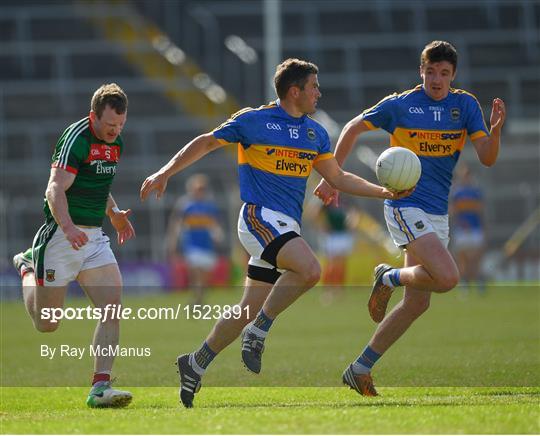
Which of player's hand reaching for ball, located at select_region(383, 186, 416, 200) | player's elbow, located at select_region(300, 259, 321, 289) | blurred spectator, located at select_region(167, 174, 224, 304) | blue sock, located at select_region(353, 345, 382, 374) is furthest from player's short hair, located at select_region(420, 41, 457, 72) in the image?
blurred spectator, located at select_region(167, 174, 224, 304)

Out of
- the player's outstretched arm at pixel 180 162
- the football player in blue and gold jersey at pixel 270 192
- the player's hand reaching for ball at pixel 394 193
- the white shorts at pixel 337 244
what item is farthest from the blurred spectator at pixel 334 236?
the player's outstretched arm at pixel 180 162

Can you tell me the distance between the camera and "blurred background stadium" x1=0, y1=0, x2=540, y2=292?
90.1 feet

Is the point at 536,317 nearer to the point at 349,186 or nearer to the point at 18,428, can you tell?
the point at 349,186

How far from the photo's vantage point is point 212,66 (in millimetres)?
32562

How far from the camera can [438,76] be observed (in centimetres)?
902

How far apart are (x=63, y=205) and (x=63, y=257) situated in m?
0.69

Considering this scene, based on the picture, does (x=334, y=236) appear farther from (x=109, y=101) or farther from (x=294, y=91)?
(x=109, y=101)

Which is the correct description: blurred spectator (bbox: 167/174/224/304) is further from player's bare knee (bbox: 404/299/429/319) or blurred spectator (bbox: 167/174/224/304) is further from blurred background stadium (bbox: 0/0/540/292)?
player's bare knee (bbox: 404/299/429/319)

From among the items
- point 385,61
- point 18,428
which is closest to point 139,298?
point 385,61

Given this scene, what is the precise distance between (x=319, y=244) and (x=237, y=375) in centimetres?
1690

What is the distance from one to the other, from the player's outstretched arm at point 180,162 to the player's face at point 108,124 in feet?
1.51

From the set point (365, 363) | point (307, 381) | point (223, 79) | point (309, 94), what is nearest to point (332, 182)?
point (309, 94)

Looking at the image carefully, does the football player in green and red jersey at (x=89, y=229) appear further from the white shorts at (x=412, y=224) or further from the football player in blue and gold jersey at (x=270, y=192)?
the white shorts at (x=412, y=224)

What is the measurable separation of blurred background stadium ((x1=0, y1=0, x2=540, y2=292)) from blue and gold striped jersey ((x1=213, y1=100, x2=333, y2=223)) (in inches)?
711
